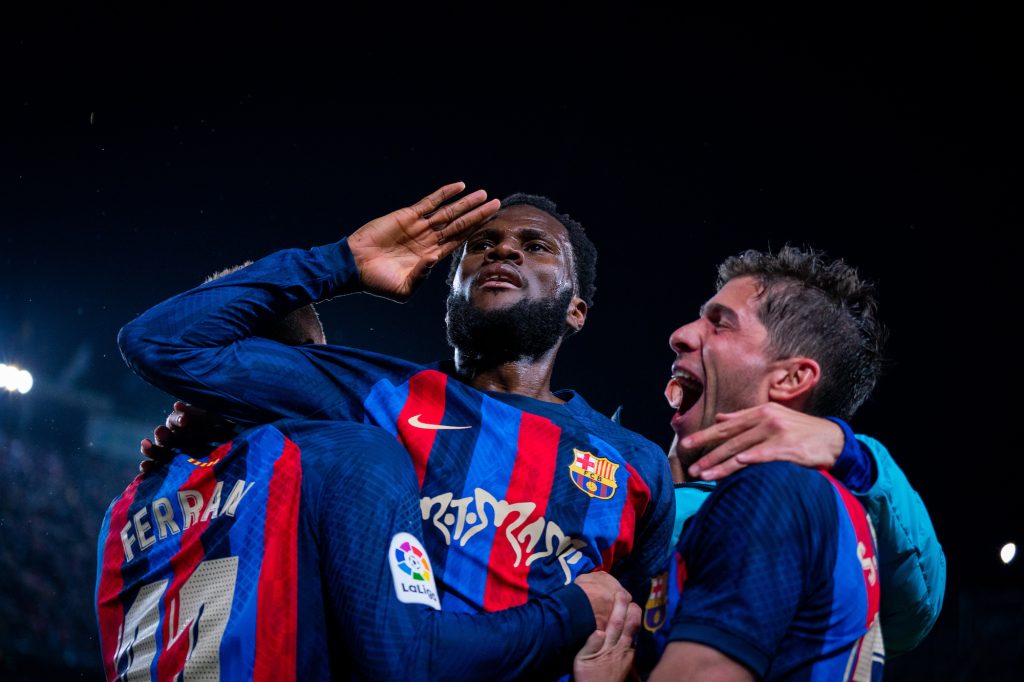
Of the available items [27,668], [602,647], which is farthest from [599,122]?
[27,668]

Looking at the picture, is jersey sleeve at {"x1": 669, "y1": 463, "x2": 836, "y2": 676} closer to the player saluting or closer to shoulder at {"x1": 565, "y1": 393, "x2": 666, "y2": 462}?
the player saluting

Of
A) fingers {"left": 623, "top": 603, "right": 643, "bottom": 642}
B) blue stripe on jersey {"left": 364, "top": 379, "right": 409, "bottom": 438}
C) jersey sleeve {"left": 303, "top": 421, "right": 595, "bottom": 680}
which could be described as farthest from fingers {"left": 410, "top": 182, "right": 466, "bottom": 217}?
fingers {"left": 623, "top": 603, "right": 643, "bottom": 642}

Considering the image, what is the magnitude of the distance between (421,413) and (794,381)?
1017 millimetres

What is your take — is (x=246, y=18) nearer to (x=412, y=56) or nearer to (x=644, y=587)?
(x=412, y=56)

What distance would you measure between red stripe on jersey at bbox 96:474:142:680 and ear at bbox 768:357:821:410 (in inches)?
66.9

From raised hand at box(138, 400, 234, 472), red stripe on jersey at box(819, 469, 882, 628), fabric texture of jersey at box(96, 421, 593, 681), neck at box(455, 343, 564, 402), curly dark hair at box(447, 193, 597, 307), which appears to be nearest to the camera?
red stripe on jersey at box(819, 469, 882, 628)

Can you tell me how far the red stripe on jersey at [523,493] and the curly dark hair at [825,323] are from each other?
71cm

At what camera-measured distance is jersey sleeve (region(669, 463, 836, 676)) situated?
1146 mm

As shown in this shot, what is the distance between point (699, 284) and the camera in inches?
277

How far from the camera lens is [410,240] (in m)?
2.40

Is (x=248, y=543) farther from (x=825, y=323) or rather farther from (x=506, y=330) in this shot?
(x=825, y=323)

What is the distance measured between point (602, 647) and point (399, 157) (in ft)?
18.6

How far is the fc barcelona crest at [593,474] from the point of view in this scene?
2066 millimetres

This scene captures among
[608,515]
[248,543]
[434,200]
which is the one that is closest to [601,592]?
[608,515]
